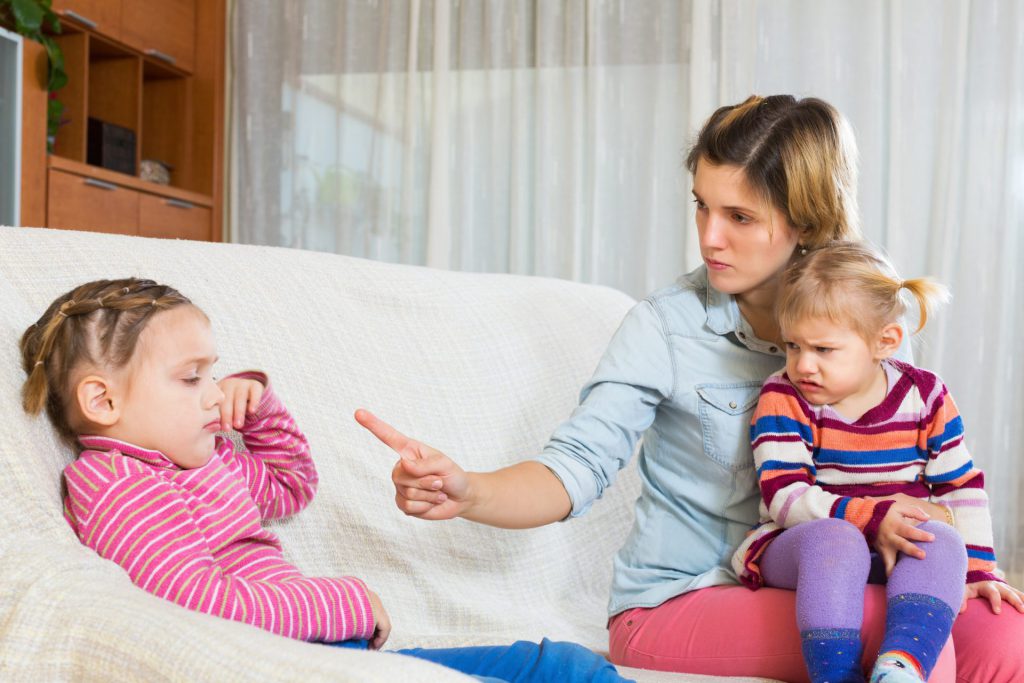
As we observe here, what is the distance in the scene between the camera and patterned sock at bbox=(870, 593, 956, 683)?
100 centimetres

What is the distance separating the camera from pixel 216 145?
4.14 meters

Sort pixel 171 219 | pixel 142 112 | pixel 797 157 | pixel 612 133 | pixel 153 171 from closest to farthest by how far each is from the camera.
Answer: pixel 797 157 → pixel 612 133 → pixel 171 219 → pixel 153 171 → pixel 142 112

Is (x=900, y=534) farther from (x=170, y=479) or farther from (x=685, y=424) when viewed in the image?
(x=170, y=479)

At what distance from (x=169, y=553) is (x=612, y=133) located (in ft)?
9.90

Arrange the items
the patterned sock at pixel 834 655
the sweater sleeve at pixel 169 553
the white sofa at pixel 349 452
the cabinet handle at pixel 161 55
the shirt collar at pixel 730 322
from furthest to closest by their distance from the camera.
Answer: the cabinet handle at pixel 161 55
the shirt collar at pixel 730 322
the patterned sock at pixel 834 655
the sweater sleeve at pixel 169 553
the white sofa at pixel 349 452

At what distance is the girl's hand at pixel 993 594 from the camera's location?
3.90 ft

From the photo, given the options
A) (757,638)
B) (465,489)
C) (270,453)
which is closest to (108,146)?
(270,453)

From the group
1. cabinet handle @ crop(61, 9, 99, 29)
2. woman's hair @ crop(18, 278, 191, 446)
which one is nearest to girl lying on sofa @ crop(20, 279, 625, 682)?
woman's hair @ crop(18, 278, 191, 446)

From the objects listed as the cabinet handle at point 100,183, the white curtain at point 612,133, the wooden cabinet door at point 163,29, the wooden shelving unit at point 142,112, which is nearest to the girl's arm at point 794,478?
the white curtain at point 612,133

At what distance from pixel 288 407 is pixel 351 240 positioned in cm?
279

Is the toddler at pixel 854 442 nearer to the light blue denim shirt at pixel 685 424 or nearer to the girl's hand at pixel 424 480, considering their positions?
the light blue denim shirt at pixel 685 424

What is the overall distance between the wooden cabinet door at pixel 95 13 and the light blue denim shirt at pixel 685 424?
2842mm

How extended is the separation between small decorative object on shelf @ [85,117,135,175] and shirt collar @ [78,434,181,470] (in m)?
2.95

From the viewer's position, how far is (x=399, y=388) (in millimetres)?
1507
